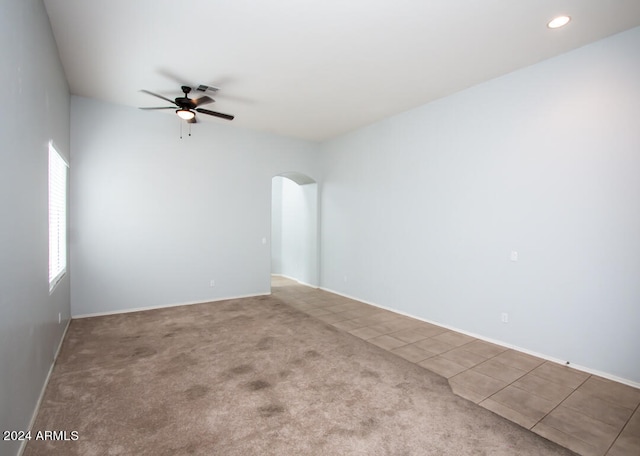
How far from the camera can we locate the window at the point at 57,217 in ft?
11.1

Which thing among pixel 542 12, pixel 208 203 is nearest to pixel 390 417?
pixel 542 12

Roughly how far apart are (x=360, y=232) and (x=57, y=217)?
4689 millimetres

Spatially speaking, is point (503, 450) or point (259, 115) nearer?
point (503, 450)

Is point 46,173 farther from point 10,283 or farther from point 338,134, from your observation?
point 338,134

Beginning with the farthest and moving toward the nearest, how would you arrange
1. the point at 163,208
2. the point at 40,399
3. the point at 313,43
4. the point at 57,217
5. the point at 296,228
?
the point at 296,228, the point at 163,208, the point at 57,217, the point at 313,43, the point at 40,399

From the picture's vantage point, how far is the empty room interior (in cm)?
222

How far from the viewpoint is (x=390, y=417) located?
2361mm

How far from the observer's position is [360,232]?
6051mm

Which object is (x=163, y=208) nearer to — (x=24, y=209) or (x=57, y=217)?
(x=57, y=217)

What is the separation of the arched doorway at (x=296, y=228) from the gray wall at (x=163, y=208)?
1.08 meters

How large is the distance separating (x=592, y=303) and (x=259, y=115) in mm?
5274

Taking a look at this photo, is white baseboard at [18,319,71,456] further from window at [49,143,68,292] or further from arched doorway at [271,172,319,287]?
arched doorway at [271,172,319,287]

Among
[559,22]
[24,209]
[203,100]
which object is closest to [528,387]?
[559,22]

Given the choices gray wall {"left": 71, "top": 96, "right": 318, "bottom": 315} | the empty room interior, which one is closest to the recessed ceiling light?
the empty room interior
